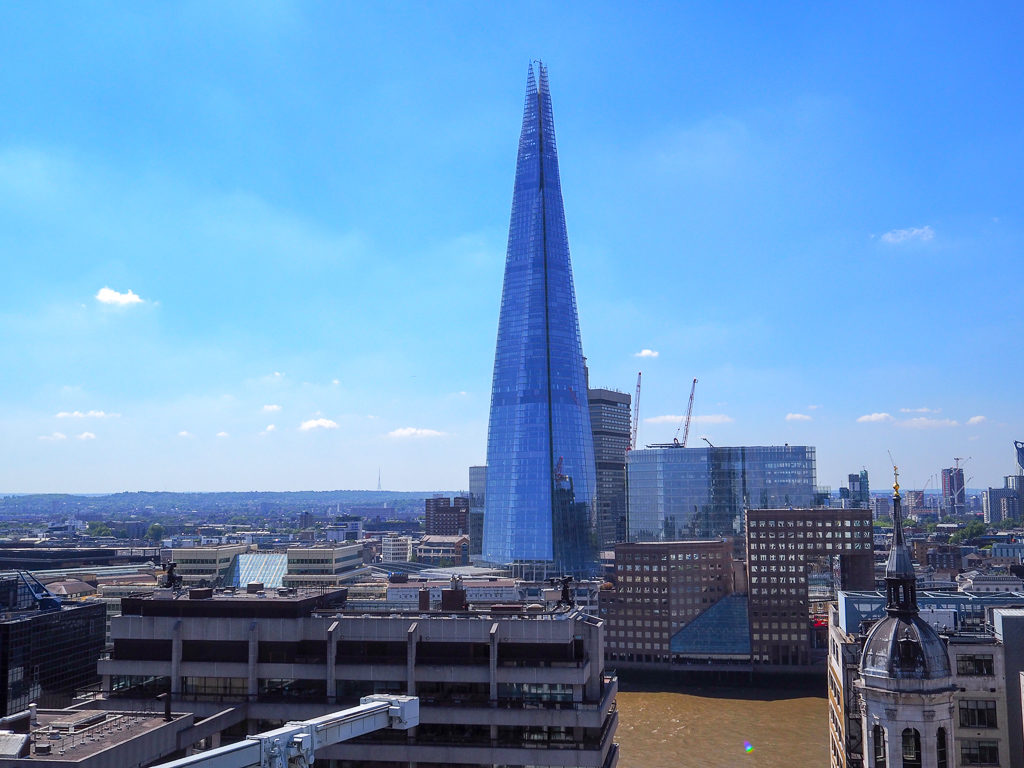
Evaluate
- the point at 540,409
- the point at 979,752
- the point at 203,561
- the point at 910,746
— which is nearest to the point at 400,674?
the point at 910,746

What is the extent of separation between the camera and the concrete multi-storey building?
135 ft

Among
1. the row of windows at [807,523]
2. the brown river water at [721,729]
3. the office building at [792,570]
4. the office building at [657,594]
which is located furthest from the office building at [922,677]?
the row of windows at [807,523]

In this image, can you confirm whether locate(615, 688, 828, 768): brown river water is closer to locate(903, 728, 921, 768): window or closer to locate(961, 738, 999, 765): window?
locate(961, 738, 999, 765): window

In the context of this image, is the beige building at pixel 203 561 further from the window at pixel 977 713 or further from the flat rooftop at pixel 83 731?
the window at pixel 977 713

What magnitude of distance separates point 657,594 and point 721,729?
4685 cm

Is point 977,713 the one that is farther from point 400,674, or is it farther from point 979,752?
point 400,674

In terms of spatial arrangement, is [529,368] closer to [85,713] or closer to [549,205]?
[549,205]

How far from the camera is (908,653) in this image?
34.2 meters

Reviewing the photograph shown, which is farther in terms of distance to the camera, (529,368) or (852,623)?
(529,368)

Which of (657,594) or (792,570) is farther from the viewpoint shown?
(657,594)

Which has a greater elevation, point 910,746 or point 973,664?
point 973,664

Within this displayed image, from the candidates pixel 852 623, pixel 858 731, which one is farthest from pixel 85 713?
pixel 852 623

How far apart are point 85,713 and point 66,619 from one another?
146 feet

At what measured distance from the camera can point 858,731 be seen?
43438 millimetres
